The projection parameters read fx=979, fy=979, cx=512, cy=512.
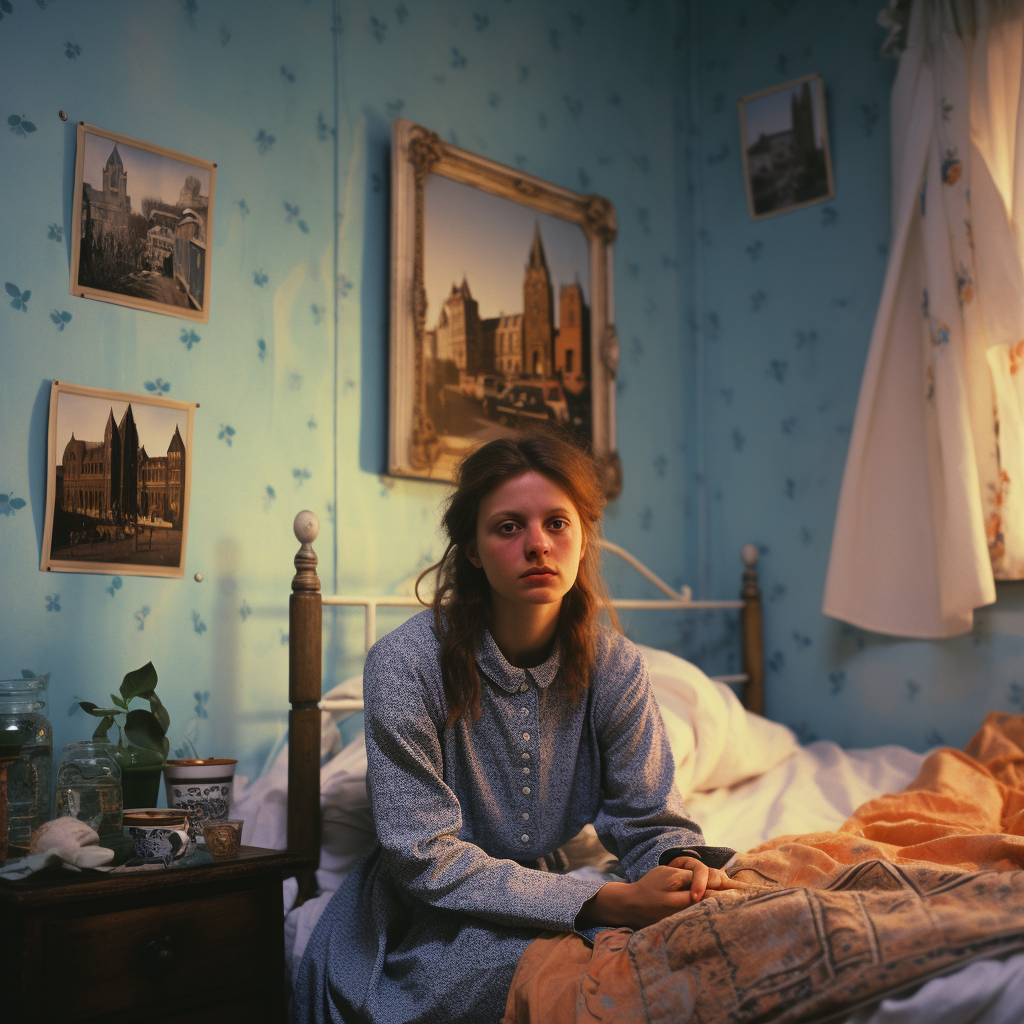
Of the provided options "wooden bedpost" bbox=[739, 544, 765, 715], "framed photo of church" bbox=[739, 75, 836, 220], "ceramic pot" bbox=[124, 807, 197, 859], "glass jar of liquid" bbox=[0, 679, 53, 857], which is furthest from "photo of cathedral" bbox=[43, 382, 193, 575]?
"framed photo of church" bbox=[739, 75, 836, 220]

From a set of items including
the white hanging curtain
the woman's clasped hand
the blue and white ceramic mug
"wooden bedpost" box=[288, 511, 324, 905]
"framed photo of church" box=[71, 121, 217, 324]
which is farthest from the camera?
the white hanging curtain

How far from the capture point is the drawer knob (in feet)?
4.08

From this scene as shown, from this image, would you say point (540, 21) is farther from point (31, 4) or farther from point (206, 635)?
point (206, 635)

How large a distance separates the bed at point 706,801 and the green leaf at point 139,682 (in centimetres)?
23

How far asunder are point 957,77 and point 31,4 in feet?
6.57

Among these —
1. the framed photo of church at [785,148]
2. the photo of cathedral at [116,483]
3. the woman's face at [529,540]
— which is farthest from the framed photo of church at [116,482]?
the framed photo of church at [785,148]

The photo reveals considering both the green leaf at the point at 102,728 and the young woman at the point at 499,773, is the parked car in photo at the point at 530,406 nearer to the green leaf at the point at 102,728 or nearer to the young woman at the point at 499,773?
the young woman at the point at 499,773

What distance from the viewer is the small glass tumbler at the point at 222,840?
4.60 ft

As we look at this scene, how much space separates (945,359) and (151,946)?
2011 millimetres

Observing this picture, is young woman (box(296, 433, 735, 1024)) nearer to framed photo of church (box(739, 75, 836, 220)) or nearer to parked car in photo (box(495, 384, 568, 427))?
parked car in photo (box(495, 384, 568, 427))

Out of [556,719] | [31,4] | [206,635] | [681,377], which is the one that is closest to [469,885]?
[556,719]

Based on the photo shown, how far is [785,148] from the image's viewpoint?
283cm

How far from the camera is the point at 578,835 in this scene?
160 cm

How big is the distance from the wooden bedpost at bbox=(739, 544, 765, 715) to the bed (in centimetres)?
17
